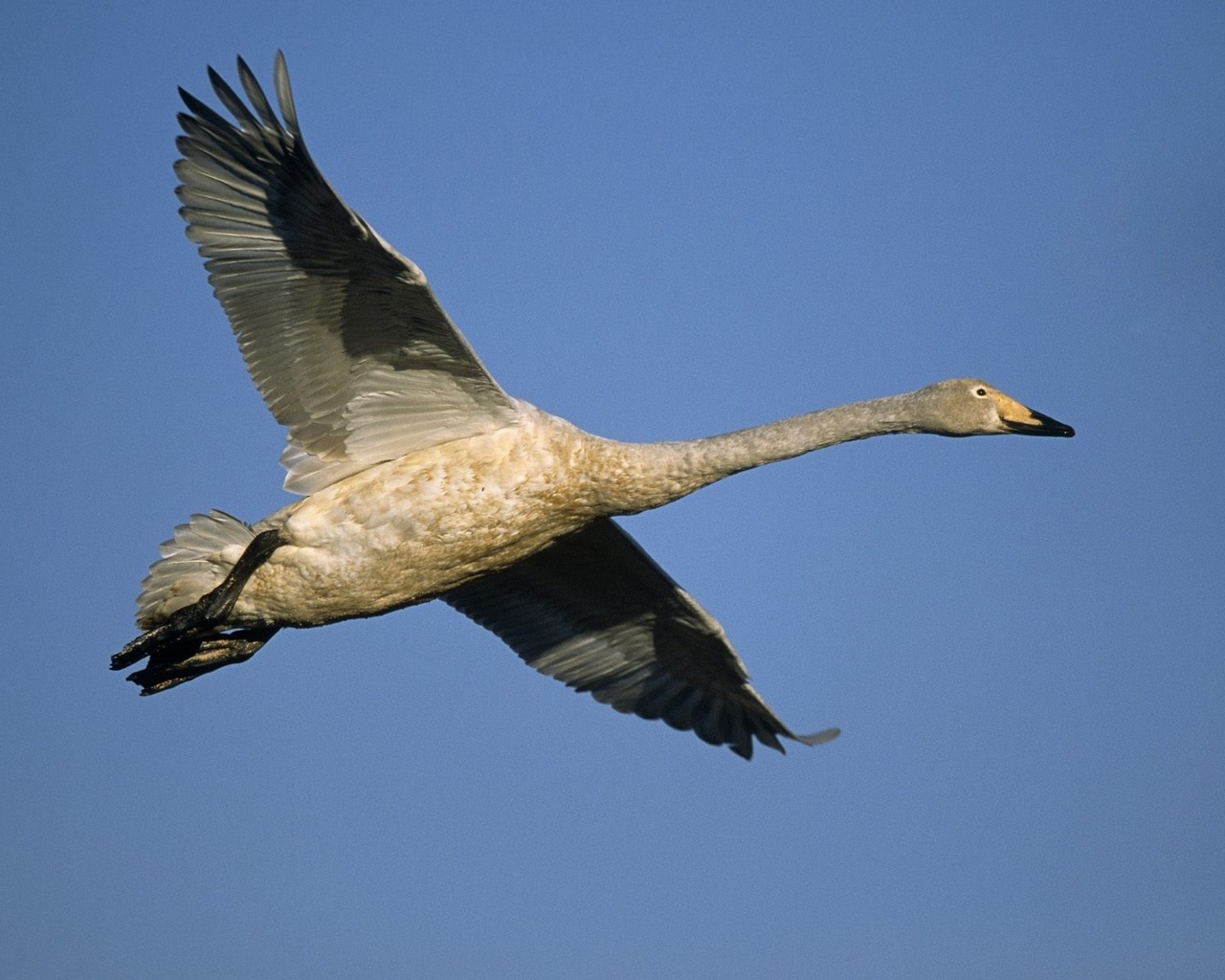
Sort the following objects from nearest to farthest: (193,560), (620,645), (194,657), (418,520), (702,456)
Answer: (418,520) < (702,456) < (193,560) < (194,657) < (620,645)

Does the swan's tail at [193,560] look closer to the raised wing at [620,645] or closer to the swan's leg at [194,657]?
the swan's leg at [194,657]

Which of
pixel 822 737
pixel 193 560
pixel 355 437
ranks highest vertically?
pixel 355 437

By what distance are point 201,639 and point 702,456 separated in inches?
131

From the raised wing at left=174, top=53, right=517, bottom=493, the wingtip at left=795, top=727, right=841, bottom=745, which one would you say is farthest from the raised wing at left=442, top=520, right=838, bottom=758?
the raised wing at left=174, top=53, right=517, bottom=493

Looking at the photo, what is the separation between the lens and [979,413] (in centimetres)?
978

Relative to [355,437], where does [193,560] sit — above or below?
below

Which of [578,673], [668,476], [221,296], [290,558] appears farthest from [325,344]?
[578,673]

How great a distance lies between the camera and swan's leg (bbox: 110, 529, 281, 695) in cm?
909

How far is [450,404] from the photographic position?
9078 millimetres

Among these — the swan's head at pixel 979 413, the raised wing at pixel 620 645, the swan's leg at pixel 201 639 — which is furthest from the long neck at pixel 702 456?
the swan's leg at pixel 201 639

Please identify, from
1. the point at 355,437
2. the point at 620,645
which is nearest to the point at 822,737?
the point at 620,645

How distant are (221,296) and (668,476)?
2748 mm

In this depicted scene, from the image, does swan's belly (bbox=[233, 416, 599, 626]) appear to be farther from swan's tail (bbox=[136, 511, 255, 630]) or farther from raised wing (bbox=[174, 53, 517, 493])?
swan's tail (bbox=[136, 511, 255, 630])

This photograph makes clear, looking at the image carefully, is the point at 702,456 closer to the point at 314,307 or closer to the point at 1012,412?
the point at 1012,412
